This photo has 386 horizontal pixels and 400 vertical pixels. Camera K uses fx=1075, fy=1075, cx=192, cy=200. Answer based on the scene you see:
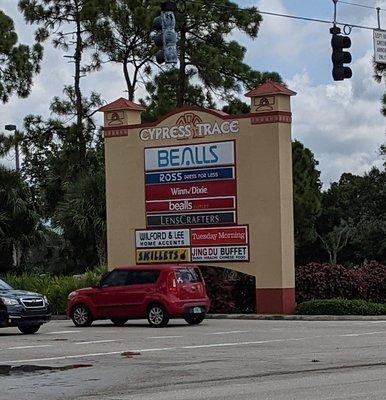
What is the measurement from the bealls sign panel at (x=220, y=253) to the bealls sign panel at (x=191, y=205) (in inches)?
52.8

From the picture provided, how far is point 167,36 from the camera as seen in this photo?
73.9ft

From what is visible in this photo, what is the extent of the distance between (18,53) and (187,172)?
21.2m

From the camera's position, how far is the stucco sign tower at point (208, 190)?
3500 cm

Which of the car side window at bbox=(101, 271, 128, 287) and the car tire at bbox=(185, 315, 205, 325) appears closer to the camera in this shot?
the car tire at bbox=(185, 315, 205, 325)

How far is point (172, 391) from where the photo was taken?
14.4 meters

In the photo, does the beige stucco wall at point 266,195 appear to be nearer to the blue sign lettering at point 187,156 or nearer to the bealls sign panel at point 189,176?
the blue sign lettering at point 187,156

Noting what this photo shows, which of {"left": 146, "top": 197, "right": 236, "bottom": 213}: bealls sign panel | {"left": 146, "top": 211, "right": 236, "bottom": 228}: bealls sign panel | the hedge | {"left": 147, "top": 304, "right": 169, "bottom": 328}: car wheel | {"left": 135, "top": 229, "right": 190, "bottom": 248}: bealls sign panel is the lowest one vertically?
{"left": 147, "top": 304, "right": 169, "bottom": 328}: car wheel

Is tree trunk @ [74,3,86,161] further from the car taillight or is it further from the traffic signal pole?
the traffic signal pole

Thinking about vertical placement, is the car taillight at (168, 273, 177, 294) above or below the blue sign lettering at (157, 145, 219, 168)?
below

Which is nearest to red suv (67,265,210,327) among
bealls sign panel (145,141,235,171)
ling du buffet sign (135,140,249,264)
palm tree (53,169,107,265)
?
ling du buffet sign (135,140,249,264)

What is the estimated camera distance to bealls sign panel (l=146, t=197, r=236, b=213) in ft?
118

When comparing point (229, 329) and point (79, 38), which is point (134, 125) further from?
point (79, 38)

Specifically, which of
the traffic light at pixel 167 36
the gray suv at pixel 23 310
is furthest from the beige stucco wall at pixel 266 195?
the traffic light at pixel 167 36

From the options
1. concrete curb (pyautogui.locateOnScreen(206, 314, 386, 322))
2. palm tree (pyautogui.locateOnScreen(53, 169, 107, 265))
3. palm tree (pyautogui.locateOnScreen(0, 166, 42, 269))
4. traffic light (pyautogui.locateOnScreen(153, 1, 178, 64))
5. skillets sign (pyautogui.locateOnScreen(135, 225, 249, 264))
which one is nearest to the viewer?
traffic light (pyautogui.locateOnScreen(153, 1, 178, 64))
